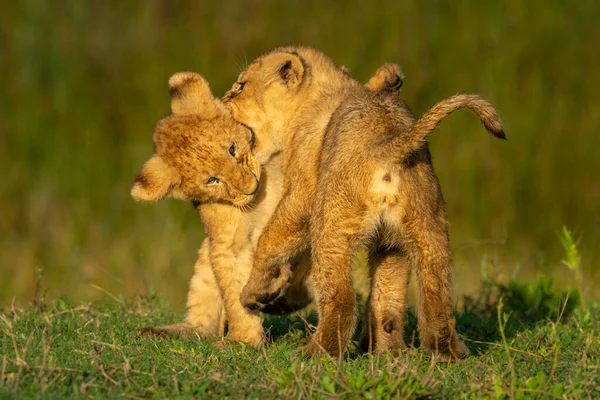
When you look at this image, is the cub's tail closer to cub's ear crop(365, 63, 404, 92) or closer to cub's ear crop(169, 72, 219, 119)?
cub's ear crop(365, 63, 404, 92)

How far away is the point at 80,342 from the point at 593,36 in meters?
7.07

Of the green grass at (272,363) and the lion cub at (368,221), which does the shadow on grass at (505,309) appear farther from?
the lion cub at (368,221)

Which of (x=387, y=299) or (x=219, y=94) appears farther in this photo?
(x=219, y=94)

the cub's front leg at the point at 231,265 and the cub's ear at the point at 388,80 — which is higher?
the cub's ear at the point at 388,80

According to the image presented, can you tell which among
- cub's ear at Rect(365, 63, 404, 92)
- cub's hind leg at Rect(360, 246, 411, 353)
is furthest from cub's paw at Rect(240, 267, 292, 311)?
cub's ear at Rect(365, 63, 404, 92)

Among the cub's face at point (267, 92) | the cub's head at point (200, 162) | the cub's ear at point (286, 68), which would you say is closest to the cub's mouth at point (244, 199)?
the cub's head at point (200, 162)

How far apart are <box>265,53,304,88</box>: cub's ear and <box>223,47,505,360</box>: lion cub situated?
30 centimetres

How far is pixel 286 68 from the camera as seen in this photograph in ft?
21.5

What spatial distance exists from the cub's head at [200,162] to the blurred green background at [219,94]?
3.21 meters

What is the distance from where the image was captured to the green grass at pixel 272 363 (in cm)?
464

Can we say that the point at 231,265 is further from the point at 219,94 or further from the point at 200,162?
the point at 219,94

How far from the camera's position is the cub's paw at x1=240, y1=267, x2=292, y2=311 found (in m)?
6.09

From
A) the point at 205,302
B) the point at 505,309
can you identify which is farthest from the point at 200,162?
the point at 505,309

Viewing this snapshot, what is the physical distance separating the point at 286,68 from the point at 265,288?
54.0 inches
